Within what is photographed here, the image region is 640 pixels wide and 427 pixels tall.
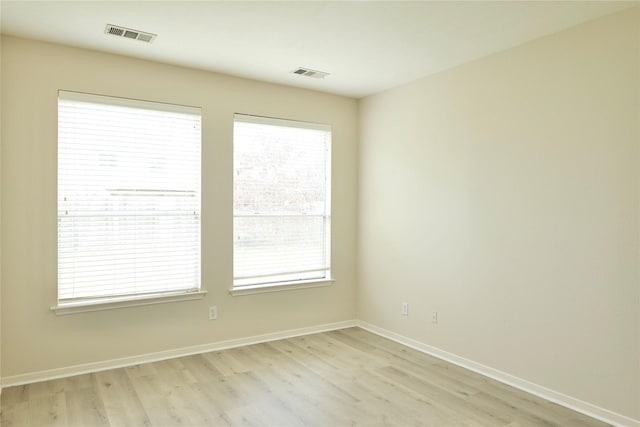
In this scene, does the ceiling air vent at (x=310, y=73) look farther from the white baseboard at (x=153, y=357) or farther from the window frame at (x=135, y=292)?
the white baseboard at (x=153, y=357)

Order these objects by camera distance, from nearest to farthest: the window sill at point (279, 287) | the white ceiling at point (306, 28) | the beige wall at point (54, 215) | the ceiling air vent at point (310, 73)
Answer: the white ceiling at point (306, 28) → the beige wall at point (54, 215) → the ceiling air vent at point (310, 73) → the window sill at point (279, 287)

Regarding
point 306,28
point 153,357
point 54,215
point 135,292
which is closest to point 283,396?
point 153,357

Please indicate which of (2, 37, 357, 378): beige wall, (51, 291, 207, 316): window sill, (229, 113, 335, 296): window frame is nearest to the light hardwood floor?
(2, 37, 357, 378): beige wall

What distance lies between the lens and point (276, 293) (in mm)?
4586

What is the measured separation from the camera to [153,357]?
3.88m

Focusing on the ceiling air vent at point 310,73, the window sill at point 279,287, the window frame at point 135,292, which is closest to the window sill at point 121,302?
the window frame at point 135,292

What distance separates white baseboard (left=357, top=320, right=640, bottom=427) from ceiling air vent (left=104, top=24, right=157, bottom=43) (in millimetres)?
3543

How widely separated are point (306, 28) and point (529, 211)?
6.99ft

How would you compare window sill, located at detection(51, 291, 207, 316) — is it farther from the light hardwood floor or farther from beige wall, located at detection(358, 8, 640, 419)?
beige wall, located at detection(358, 8, 640, 419)

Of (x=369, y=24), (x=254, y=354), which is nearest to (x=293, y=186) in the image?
(x=254, y=354)

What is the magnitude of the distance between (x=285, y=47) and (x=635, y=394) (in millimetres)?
3384

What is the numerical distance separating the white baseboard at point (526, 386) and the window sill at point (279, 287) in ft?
2.91

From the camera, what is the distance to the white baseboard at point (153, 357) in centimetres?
338

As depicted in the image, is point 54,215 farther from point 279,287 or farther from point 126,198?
point 279,287
